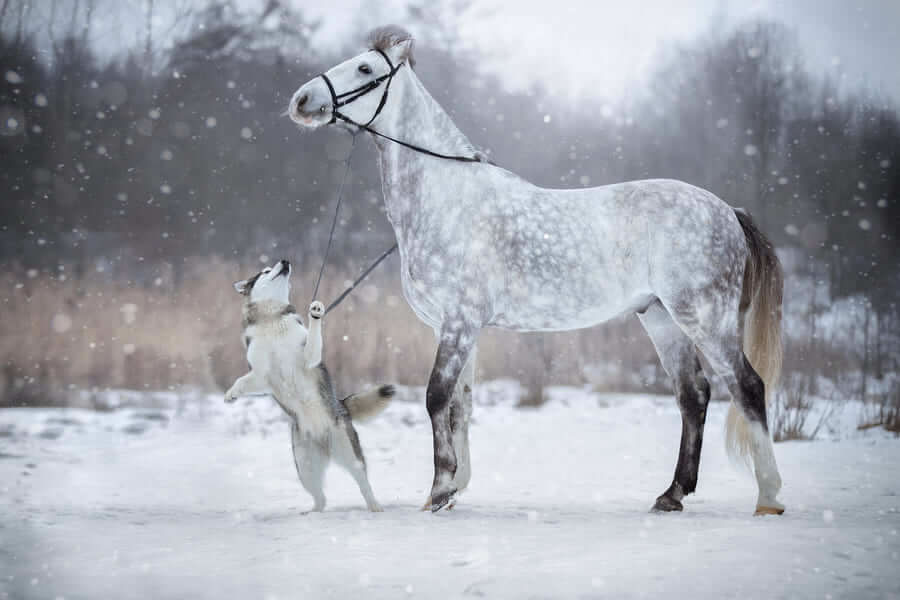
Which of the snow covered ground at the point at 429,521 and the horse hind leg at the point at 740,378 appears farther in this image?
the horse hind leg at the point at 740,378

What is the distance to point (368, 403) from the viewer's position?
3.87m

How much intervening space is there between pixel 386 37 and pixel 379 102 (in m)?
0.38

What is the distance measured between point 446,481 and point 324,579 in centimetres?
111

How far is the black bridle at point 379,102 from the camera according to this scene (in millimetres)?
3609

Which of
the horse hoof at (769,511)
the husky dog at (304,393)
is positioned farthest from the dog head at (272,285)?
the horse hoof at (769,511)

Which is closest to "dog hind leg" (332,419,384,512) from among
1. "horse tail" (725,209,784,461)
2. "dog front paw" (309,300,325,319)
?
"dog front paw" (309,300,325,319)

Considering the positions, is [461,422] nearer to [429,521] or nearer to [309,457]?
[429,521]

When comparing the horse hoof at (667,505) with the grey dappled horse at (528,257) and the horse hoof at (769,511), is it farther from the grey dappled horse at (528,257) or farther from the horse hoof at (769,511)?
the horse hoof at (769,511)

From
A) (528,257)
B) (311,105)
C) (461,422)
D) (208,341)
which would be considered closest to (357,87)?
(311,105)

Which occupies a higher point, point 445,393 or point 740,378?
point 740,378

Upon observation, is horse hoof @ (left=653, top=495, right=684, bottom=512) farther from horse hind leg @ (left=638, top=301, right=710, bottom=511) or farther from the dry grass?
the dry grass

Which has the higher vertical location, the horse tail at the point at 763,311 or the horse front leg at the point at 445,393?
the horse tail at the point at 763,311

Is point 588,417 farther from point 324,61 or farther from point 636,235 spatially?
point 324,61

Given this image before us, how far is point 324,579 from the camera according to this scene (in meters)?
2.51
